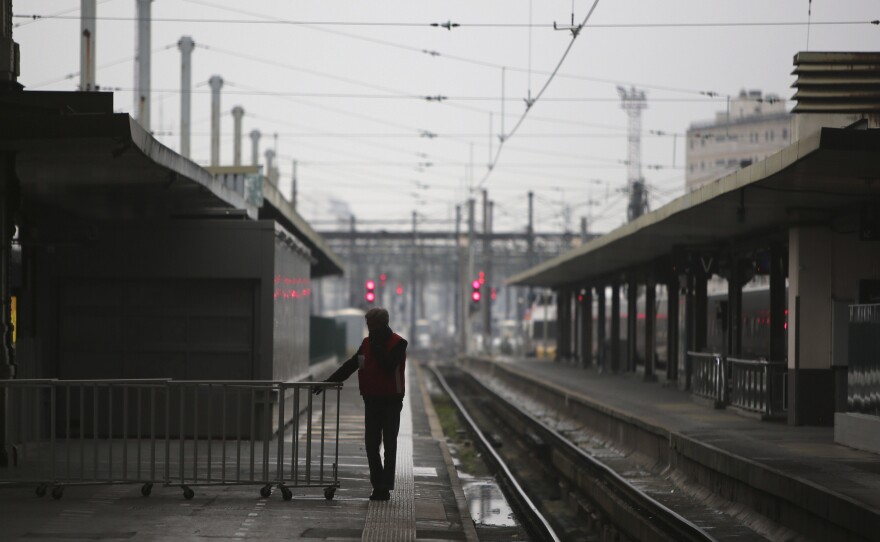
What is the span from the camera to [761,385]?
2103 centimetres

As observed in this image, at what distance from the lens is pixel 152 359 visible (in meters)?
16.9

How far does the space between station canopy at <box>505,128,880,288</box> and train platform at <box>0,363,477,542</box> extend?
5258 mm

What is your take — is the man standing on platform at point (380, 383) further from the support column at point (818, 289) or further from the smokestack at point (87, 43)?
the smokestack at point (87, 43)

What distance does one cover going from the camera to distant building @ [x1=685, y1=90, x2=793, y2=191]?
98.8m

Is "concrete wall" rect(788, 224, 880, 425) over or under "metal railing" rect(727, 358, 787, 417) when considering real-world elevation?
over

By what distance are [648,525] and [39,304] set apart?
328 inches

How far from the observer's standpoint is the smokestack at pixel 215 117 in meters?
33.8

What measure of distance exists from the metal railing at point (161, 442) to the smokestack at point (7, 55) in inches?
119

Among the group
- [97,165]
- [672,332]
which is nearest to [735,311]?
[672,332]

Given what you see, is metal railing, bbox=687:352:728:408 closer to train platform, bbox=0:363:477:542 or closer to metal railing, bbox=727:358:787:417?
metal railing, bbox=727:358:787:417

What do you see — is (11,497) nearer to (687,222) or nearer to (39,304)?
(39,304)

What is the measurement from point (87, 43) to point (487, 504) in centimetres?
1248

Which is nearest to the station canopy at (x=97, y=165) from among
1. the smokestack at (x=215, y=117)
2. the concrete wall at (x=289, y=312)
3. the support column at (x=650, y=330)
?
the concrete wall at (x=289, y=312)

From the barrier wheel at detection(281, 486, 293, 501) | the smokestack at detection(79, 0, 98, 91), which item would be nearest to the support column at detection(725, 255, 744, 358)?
the smokestack at detection(79, 0, 98, 91)
